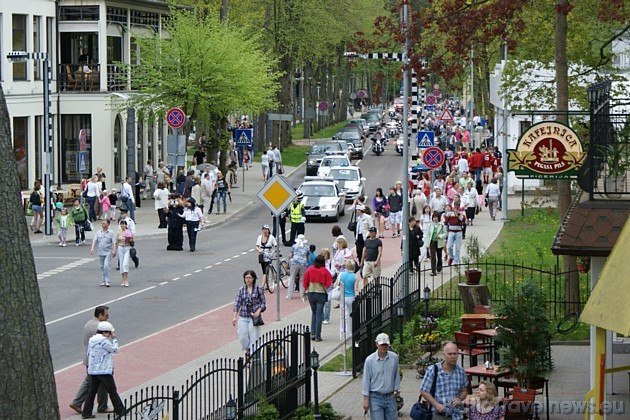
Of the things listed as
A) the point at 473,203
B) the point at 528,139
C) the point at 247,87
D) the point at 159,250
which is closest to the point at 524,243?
the point at 473,203

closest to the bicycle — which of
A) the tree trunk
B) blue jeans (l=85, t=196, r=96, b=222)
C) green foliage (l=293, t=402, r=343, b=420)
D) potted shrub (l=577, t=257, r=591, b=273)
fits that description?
the tree trunk

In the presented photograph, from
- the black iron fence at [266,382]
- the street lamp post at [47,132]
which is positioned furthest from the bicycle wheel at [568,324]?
the street lamp post at [47,132]

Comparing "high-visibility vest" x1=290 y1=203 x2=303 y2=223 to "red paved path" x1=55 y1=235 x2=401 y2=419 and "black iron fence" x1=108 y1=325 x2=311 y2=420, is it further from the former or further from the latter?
"black iron fence" x1=108 y1=325 x2=311 y2=420

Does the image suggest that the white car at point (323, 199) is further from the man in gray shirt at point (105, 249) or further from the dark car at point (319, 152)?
the man in gray shirt at point (105, 249)

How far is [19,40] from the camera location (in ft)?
157

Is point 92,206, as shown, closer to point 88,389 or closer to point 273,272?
point 273,272

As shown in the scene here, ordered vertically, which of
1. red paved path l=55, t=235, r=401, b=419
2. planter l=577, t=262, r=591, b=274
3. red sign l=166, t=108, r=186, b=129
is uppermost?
red sign l=166, t=108, r=186, b=129

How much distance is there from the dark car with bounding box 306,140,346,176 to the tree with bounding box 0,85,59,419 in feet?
174

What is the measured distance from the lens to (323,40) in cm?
7912

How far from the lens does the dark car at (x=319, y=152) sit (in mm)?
62219

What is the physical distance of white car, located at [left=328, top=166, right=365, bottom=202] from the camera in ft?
166

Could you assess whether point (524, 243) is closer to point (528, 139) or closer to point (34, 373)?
point (528, 139)

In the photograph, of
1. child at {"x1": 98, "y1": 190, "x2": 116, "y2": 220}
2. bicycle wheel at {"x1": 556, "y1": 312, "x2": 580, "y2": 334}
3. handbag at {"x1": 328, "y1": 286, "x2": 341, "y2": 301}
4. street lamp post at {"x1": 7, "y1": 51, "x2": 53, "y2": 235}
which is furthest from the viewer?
child at {"x1": 98, "y1": 190, "x2": 116, "y2": 220}

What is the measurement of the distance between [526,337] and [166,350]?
851 centimetres
